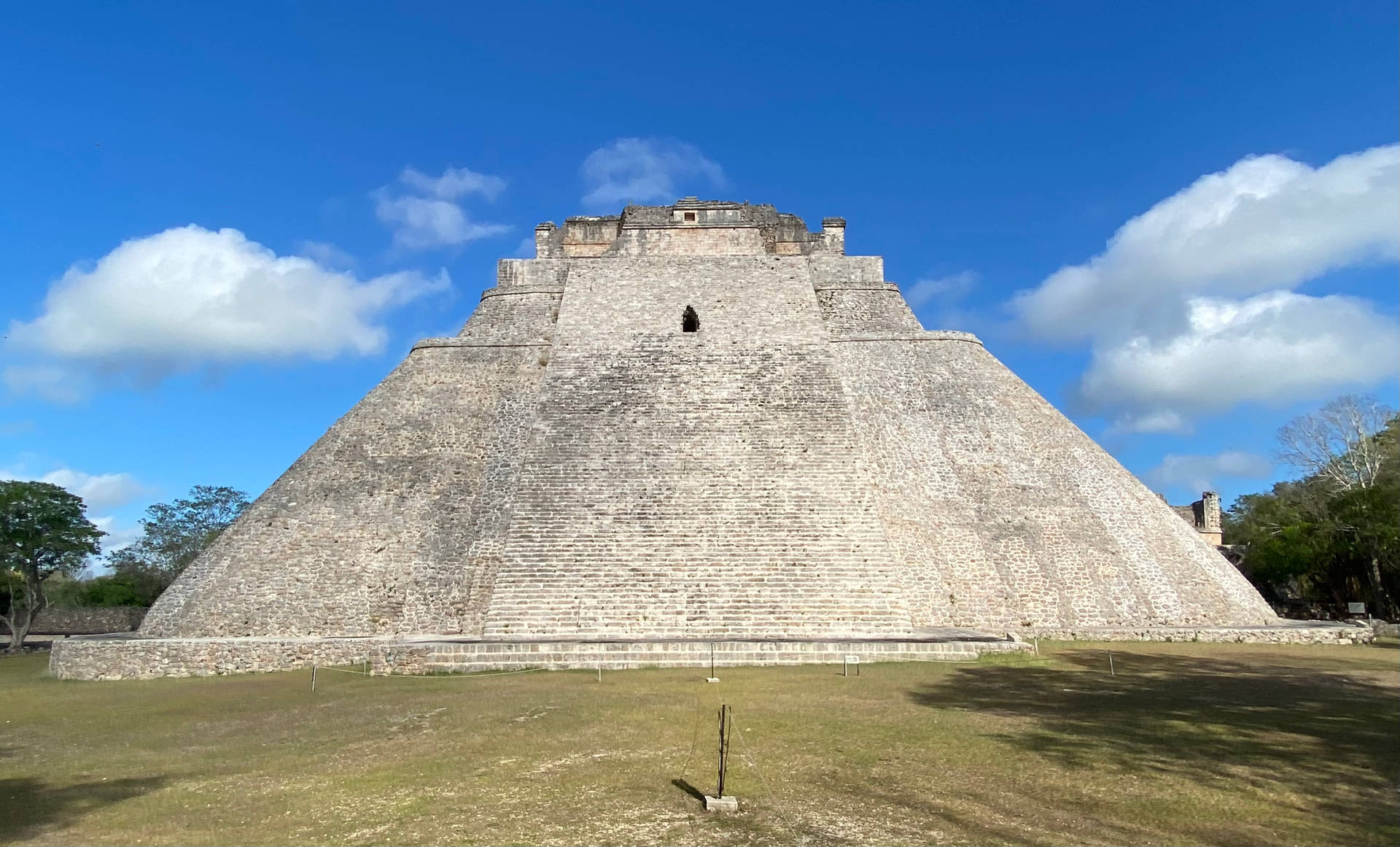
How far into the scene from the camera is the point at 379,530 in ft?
41.0

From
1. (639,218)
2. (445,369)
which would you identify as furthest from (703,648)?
(639,218)

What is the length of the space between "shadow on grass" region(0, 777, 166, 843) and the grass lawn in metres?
0.02

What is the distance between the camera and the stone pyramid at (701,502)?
36.9 ft

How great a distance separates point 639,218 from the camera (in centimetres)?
1928

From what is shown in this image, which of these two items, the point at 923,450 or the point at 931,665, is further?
the point at 923,450

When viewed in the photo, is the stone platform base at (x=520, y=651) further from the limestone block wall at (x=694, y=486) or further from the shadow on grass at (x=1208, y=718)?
the shadow on grass at (x=1208, y=718)

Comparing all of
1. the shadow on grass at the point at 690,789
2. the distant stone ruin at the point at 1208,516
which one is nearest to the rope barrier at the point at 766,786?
the shadow on grass at the point at 690,789

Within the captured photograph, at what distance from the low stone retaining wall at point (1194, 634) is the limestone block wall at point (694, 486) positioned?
264 cm

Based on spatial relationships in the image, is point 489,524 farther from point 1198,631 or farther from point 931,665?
point 1198,631

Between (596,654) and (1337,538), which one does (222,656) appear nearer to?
(596,654)

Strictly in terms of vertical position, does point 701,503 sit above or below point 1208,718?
above

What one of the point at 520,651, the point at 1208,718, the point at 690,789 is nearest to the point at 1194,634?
the point at 1208,718

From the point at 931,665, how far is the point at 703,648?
8.32 feet

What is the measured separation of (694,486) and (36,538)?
1707 centimetres
